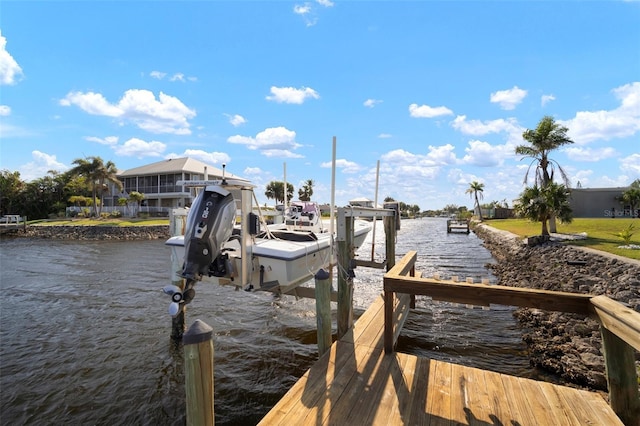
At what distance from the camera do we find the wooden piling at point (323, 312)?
4188 mm

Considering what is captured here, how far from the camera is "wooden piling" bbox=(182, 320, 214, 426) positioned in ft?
7.65

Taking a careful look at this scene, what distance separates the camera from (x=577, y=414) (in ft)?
8.99

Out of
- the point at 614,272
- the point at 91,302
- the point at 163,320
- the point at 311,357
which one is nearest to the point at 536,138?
the point at 614,272

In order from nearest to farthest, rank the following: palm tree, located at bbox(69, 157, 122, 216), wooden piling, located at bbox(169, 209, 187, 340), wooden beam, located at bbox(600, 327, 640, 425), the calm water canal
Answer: wooden beam, located at bbox(600, 327, 640, 425) → the calm water canal → wooden piling, located at bbox(169, 209, 187, 340) → palm tree, located at bbox(69, 157, 122, 216)

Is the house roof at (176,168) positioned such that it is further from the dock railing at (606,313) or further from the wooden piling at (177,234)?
the dock railing at (606,313)

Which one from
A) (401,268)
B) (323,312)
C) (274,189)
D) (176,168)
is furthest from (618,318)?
(274,189)

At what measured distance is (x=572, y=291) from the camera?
8375 mm

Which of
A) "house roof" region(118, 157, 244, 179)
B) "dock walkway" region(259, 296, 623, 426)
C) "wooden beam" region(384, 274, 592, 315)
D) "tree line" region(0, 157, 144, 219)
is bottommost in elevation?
"dock walkway" region(259, 296, 623, 426)

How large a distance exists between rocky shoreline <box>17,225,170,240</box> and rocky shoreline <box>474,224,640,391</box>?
2885cm

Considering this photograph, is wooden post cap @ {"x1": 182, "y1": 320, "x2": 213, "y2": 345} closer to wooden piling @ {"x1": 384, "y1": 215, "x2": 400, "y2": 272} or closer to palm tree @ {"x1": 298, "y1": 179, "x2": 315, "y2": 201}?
wooden piling @ {"x1": 384, "y1": 215, "x2": 400, "y2": 272}

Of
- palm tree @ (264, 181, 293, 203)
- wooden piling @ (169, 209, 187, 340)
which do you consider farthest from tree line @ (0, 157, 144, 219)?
wooden piling @ (169, 209, 187, 340)

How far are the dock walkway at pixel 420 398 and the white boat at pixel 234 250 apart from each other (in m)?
1.82

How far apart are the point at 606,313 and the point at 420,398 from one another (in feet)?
5.58

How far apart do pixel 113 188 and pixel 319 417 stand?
5606cm
